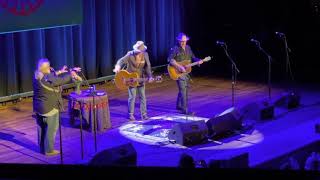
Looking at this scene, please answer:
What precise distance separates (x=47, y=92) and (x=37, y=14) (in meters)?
3.89

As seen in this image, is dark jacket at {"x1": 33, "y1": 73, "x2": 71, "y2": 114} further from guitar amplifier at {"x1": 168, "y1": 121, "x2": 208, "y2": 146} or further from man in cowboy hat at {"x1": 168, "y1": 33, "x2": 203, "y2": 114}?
man in cowboy hat at {"x1": 168, "y1": 33, "x2": 203, "y2": 114}

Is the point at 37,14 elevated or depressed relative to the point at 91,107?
elevated

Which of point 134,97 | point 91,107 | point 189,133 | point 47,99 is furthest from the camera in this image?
point 134,97

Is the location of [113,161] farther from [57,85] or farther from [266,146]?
[266,146]

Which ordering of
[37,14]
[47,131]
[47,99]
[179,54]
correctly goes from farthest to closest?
[37,14] < [179,54] < [47,131] < [47,99]

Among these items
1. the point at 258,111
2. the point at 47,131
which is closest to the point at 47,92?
the point at 47,131

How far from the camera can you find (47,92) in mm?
9602

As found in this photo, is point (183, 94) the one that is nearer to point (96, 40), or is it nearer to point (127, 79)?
point (127, 79)

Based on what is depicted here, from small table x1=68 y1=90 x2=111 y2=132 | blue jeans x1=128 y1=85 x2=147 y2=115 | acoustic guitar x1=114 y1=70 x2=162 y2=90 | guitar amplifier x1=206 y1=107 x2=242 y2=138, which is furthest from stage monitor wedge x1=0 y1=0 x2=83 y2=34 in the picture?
guitar amplifier x1=206 y1=107 x2=242 y2=138

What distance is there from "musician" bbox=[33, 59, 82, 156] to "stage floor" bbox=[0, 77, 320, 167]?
0.34 m

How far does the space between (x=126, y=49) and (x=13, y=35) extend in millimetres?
4020

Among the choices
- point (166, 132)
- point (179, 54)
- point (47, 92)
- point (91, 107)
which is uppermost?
point (179, 54)

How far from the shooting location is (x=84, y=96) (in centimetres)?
1112

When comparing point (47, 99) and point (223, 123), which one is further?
point (223, 123)
